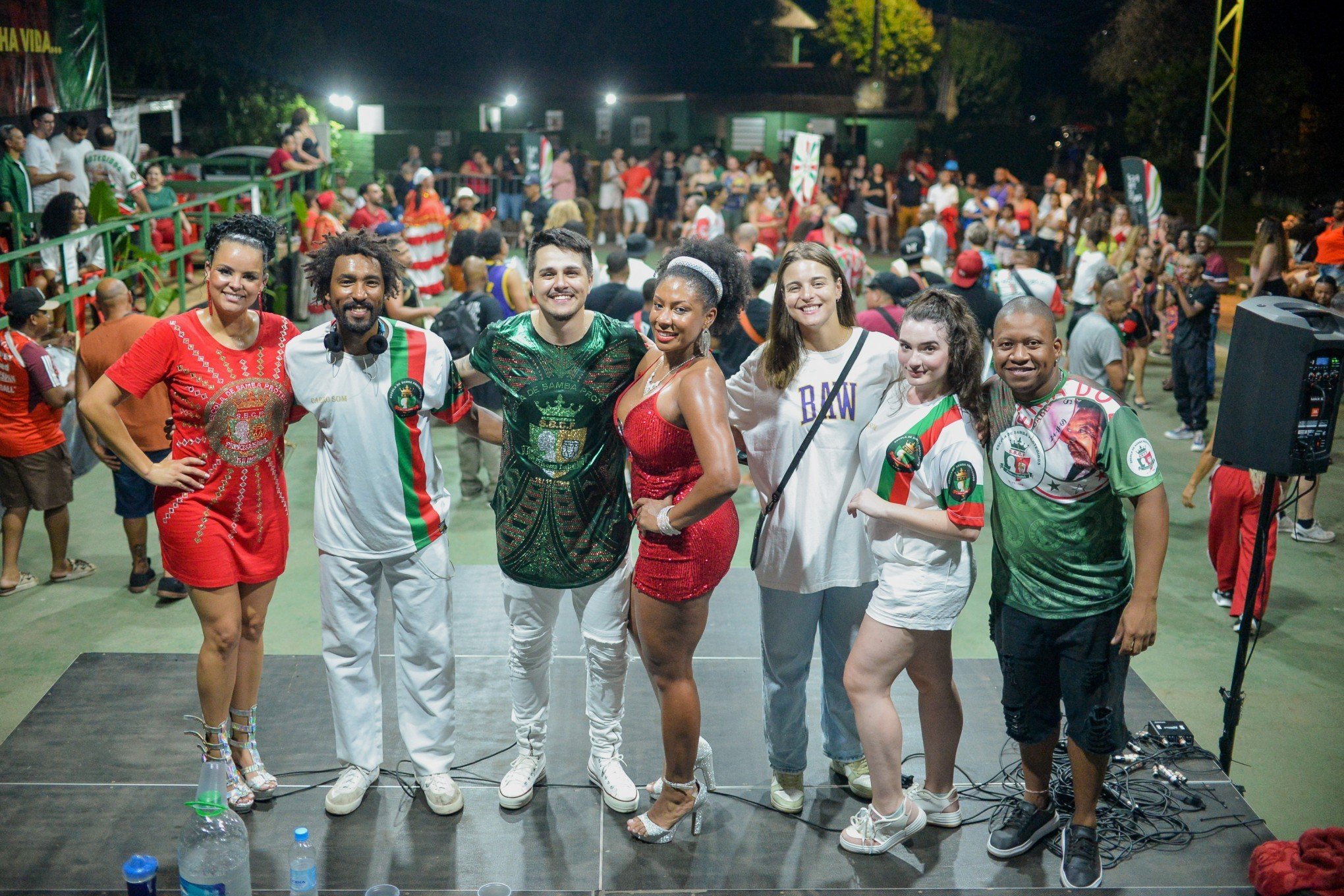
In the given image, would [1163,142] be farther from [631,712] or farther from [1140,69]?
[631,712]

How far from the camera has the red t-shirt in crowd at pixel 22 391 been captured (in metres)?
6.08

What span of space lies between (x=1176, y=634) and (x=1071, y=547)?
299cm

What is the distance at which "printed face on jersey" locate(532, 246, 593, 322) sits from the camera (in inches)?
140

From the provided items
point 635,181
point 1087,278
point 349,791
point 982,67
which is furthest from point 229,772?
point 982,67

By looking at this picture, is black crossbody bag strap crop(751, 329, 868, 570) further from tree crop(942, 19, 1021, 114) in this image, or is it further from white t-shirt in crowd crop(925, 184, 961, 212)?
tree crop(942, 19, 1021, 114)

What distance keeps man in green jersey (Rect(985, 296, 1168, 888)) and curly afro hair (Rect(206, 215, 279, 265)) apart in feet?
7.74

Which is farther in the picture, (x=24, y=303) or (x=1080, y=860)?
(x=24, y=303)

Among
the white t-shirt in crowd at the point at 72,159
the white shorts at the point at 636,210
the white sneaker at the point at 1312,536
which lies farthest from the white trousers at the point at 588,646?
the white shorts at the point at 636,210

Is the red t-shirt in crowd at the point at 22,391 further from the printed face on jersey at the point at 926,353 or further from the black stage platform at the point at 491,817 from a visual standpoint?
the printed face on jersey at the point at 926,353

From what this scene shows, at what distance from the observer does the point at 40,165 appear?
12.0m

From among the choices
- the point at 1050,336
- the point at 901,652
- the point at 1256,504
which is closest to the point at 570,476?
the point at 901,652

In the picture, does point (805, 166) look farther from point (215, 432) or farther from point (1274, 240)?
point (215, 432)

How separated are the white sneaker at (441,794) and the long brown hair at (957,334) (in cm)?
211

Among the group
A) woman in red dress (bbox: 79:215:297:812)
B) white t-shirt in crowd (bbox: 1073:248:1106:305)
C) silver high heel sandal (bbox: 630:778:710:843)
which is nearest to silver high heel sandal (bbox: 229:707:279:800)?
woman in red dress (bbox: 79:215:297:812)
